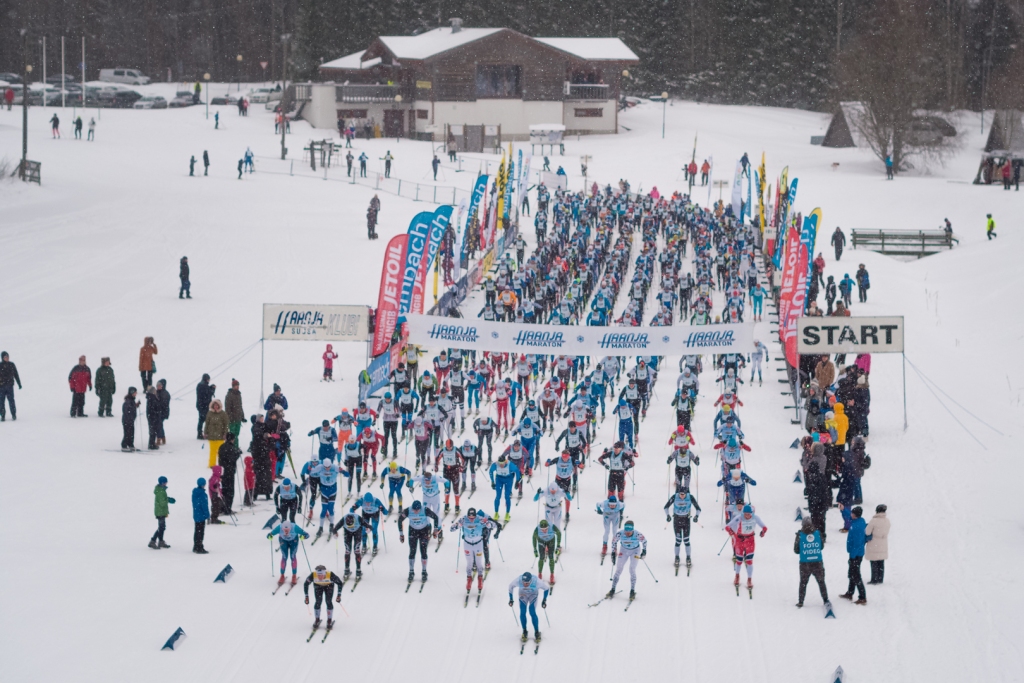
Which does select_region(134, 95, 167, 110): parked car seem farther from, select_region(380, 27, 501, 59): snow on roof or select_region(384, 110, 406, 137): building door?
select_region(384, 110, 406, 137): building door

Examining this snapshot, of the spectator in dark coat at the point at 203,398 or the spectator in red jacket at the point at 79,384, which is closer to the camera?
the spectator in dark coat at the point at 203,398

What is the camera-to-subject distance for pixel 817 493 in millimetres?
16156

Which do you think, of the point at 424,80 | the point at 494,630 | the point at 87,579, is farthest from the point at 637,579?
the point at 424,80

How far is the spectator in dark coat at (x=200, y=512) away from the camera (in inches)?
613

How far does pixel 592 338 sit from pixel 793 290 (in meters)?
4.24

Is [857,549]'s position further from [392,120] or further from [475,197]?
[392,120]

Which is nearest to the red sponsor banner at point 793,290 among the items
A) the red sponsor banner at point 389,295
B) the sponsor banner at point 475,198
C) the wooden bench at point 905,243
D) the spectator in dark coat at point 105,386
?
the red sponsor banner at point 389,295

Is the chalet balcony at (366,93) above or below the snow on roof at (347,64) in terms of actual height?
below

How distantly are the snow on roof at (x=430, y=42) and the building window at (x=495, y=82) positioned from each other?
1951 mm

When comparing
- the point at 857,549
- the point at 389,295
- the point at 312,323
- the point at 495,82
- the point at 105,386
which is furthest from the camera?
the point at 495,82

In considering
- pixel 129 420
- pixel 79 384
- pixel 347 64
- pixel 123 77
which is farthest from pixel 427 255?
pixel 123 77

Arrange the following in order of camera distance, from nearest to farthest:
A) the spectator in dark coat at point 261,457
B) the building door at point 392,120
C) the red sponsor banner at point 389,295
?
the spectator in dark coat at point 261,457 → the red sponsor banner at point 389,295 → the building door at point 392,120

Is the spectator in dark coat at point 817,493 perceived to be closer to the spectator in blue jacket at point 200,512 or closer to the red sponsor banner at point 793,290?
the red sponsor banner at point 793,290

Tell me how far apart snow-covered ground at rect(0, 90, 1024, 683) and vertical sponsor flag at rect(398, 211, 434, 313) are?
2.50m
